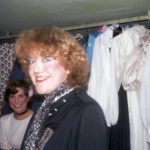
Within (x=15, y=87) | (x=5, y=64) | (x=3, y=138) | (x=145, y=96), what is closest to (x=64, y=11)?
(x=5, y=64)

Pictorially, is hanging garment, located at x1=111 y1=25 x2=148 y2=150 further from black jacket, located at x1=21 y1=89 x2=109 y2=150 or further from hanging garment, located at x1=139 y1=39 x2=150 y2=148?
black jacket, located at x1=21 y1=89 x2=109 y2=150

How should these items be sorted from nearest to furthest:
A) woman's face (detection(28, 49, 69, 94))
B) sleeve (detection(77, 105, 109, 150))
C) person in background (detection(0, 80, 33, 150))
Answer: sleeve (detection(77, 105, 109, 150)) < woman's face (detection(28, 49, 69, 94)) < person in background (detection(0, 80, 33, 150))

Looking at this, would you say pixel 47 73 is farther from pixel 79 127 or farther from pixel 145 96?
pixel 145 96

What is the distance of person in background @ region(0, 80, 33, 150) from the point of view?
229 centimetres

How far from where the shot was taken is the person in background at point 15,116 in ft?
7.51

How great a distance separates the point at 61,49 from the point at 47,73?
0.11 metres

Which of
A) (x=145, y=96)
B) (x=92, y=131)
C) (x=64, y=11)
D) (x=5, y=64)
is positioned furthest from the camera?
(x=5, y=64)

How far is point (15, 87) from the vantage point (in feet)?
8.07

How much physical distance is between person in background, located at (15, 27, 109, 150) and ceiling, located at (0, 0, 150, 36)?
98 cm

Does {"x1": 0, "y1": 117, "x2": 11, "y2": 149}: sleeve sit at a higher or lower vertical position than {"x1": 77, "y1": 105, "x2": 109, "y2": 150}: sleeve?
lower

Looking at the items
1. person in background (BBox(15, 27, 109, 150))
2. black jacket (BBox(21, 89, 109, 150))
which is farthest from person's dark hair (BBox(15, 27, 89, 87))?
black jacket (BBox(21, 89, 109, 150))

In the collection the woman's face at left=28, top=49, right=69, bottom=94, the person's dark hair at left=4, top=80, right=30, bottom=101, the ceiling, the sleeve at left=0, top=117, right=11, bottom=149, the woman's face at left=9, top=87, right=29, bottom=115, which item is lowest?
the sleeve at left=0, top=117, right=11, bottom=149

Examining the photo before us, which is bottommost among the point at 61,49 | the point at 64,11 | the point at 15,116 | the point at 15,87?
the point at 15,116

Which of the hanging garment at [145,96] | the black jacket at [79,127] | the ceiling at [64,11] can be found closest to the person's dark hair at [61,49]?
the black jacket at [79,127]
